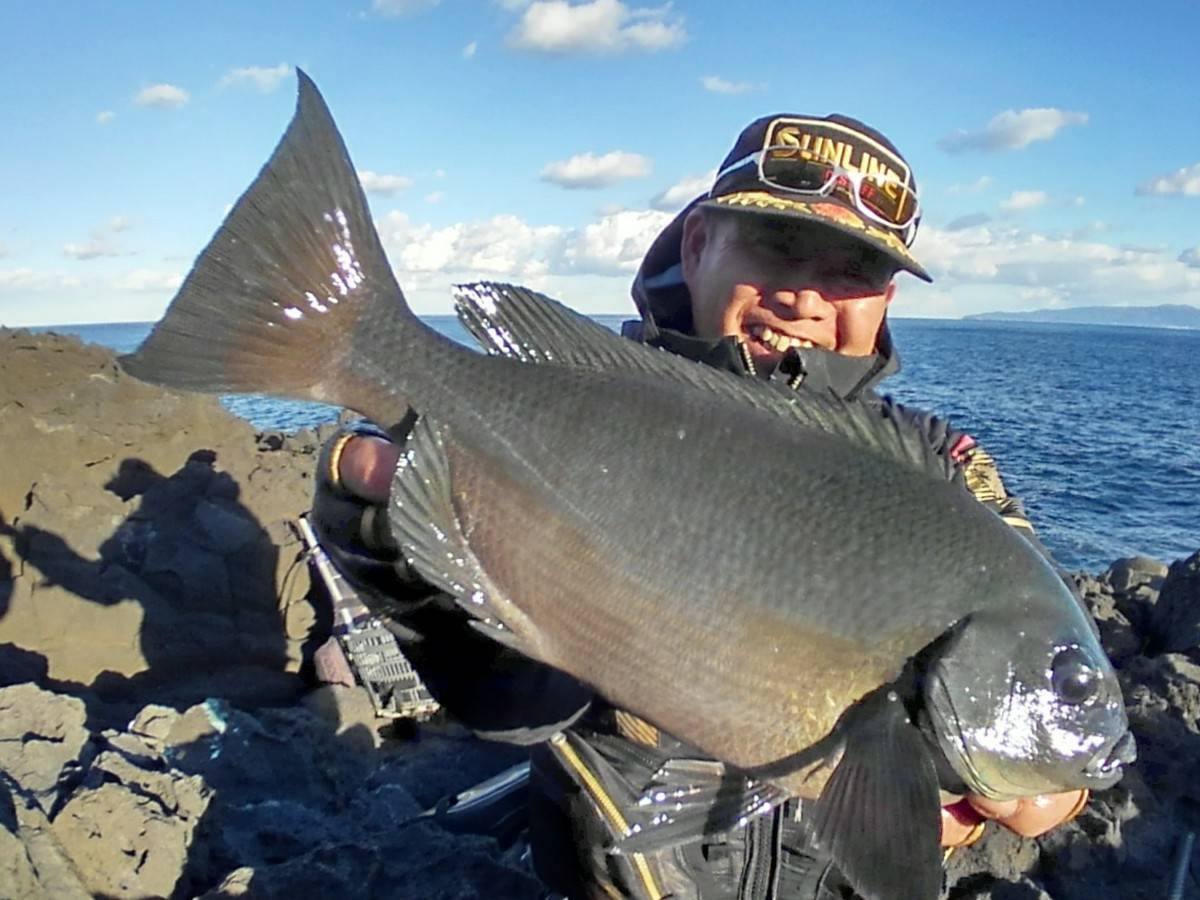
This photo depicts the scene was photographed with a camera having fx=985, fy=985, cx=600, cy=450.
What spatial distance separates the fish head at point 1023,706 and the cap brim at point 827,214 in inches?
51.0

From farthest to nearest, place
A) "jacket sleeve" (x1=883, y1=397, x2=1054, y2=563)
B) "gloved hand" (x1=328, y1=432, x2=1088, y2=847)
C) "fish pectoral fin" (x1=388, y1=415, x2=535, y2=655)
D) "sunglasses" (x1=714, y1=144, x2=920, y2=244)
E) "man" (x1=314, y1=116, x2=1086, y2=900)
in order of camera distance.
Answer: "sunglasses" (x1=714, y1=144, x2=920, y2=244)
"jacket sleeve" (x1=883, y1=397, x2=1054, y2=563)
"man" (x1=314, y1=116, x2=1086, y2=900)
"gloved hand" (x1=328, y1=432, x2=1088, y2=847)
"fish pectoral fin" (x1=388, y1=415, x2=535, y2=655)

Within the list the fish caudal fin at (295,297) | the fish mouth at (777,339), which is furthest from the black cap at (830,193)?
the fish caudal fin at (295,297)

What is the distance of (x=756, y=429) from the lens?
2447 mm

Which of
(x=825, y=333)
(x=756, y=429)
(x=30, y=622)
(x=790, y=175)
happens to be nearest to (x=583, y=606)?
(x=756, y=429)

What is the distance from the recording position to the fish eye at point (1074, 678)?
227 cm

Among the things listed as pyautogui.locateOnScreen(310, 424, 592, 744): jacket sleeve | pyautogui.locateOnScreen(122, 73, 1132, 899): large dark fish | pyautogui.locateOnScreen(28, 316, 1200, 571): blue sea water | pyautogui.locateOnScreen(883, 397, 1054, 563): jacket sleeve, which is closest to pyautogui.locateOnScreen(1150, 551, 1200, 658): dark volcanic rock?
pyautogui.locateOnScreen(28, 316, 1200, 571): blue sea water

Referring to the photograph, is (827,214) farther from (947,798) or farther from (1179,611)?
(1179,611)

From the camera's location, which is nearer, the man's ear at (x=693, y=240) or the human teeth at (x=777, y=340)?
the human teeth at (x=777, y=340)

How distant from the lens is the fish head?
223cm

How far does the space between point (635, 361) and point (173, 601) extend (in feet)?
19.7

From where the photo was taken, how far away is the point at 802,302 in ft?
10.7

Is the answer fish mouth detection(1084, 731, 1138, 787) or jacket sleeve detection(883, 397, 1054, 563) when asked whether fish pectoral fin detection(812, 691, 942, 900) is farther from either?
jacket sleeve detection(883, 397, 1054, 563)

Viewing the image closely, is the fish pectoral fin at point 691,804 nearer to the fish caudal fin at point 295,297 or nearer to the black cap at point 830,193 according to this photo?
the fish caudal fin at point 295,297

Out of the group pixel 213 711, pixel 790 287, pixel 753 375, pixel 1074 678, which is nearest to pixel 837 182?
pixel 790 287
